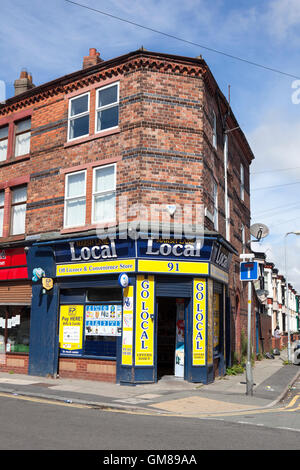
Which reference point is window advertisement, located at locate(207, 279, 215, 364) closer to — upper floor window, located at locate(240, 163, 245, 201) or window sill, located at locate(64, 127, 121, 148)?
window sill, located at locate(64, 127, 121, 148)

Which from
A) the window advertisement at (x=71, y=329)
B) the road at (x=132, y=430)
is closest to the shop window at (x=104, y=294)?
the window advertisement at (x=71, y=329)

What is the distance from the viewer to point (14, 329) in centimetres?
1689

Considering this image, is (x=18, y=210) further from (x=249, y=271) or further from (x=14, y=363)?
(x=249, y=271)

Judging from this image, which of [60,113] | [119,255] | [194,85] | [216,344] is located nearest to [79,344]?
[119,255]

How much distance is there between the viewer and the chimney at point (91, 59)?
17453 millimetres

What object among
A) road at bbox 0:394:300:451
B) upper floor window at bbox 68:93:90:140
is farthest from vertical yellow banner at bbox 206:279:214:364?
upper floor window at bbox 68:93:90:140

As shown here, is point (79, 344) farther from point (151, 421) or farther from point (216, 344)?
point (151, 421)

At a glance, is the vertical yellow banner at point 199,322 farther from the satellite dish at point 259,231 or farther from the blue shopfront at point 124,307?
the satellite dish at point 259,231

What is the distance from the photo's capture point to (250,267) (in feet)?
42.6

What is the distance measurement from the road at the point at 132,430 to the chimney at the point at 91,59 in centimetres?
1270

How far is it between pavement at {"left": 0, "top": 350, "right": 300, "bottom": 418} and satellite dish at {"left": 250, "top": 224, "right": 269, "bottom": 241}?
6.71 metres

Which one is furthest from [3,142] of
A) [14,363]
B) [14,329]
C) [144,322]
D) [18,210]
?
[144,322]

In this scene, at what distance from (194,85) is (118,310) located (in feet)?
26.0

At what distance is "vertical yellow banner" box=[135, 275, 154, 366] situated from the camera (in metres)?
13.5
